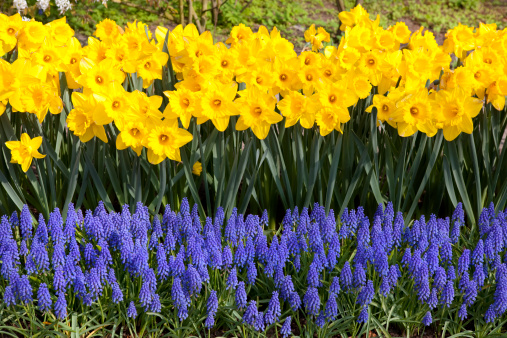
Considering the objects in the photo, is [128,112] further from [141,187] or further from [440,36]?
[440,36]

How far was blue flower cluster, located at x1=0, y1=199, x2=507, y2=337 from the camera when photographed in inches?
69.5

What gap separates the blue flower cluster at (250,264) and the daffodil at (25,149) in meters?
0.26

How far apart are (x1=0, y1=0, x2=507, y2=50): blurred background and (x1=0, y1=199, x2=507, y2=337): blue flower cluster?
4.61 metres

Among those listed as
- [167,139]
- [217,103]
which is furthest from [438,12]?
[167,139]

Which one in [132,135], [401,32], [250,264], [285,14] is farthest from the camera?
[285,14]

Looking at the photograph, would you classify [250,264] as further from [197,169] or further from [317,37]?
[317,37]

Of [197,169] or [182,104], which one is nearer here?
[182,104]

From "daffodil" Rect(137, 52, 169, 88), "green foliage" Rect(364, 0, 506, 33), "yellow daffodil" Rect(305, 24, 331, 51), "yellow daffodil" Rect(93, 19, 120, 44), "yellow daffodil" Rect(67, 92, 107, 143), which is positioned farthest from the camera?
"green foliage" Rect(364, 0, 506, 33)

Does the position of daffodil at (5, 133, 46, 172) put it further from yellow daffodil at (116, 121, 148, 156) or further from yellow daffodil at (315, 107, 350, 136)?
yellow daffodil at (315, 107, 350, 136)

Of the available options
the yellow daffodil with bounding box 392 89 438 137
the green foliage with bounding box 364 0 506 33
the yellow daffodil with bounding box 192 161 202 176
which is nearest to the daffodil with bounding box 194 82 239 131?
the yellow daffodil with bounding box 192 161 202 176

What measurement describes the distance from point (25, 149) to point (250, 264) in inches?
42.0

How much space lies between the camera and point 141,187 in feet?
8.05

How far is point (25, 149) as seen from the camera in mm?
2154

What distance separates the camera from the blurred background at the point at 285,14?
22.2 ft
